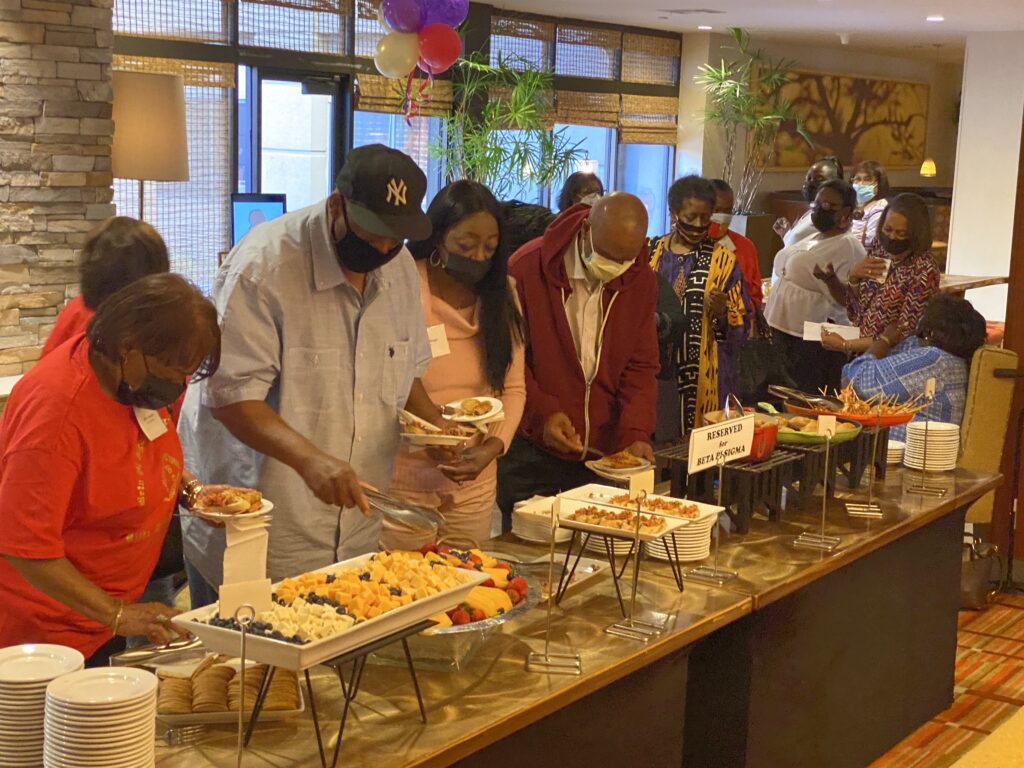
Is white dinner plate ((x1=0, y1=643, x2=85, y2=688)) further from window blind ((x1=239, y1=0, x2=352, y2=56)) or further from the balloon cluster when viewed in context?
window blind ((x1=239, y1=0, x2=352, y2=56))

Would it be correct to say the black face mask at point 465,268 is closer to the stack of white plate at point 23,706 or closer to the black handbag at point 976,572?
the stack of white plate at point 23,706

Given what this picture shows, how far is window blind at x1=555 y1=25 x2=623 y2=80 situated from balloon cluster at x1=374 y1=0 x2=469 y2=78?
4412 millimetres

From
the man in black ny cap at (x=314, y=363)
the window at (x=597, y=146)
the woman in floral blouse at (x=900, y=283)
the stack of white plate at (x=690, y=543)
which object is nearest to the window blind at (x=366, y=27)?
the window at (x=597, y=146)

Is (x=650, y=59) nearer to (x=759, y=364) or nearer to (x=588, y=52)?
(x=588, y=52)

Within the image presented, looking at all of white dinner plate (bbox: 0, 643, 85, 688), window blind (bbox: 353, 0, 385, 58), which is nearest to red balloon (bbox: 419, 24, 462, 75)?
window blind (bbox: 353, 0, 385, 58)

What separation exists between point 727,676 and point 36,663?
4.93 feet

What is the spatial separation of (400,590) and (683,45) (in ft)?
35.7

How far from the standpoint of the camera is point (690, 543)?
2.56m

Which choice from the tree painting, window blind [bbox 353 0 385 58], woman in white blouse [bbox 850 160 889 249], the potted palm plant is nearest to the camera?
woman in white blouse [bbox 850 160 889 249]

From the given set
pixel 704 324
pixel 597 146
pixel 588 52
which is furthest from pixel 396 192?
pixel 597 146

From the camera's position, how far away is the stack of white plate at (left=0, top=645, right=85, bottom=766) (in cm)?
146

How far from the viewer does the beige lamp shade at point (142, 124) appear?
4965 millimetres

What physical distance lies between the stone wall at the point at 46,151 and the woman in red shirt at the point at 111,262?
230cm

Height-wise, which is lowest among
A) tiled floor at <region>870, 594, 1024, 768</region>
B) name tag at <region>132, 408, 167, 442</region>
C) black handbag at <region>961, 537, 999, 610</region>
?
tiled floor at <region>870, 594, 1024, 768</region>
